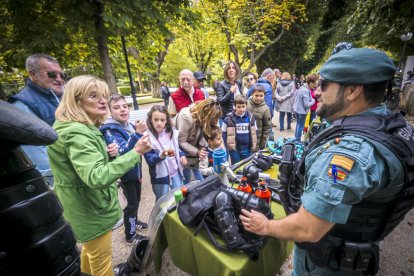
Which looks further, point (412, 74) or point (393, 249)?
point (412, 74)

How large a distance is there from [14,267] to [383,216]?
164 centimetres

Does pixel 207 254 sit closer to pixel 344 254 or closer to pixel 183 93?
pixel 344 254

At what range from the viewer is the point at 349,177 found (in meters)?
0.95

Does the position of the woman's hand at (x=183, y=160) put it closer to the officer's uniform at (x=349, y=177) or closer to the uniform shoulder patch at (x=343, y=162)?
the officer's uniform at (x=349, y=177)

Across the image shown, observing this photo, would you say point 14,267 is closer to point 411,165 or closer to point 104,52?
point 411,165

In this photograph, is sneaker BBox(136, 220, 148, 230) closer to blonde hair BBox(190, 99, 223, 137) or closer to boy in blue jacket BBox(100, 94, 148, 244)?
boy in blue jacket BBox(100, 94, 148, 244)

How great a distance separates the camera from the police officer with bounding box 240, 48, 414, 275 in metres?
0.97

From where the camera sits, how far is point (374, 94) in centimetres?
112

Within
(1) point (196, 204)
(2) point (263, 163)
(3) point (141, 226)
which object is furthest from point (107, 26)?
(1) point (196, 204)

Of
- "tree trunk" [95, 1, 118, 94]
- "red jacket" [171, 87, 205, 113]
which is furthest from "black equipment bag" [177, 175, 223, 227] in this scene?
"tree trunk" [95, 1, 118, 94]

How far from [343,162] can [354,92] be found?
44 cm

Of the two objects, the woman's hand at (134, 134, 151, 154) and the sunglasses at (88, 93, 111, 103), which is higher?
the sunglasses at (88, 93, 111, 103)

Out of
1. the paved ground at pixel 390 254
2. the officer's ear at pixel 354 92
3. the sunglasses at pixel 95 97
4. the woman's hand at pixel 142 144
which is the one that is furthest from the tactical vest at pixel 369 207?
the sunglasses at pixel 95 97

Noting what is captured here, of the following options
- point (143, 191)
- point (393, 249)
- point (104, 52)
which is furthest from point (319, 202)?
point (104, 52)
